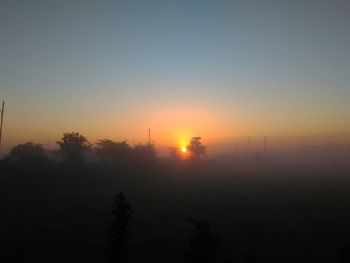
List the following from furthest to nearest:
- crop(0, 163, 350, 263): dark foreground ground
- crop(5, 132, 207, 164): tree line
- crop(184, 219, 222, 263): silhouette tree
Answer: crop(5, 132, 207, 164): tree line
crop(0, 163, 350, 263): dark foreground ground
crop(184, 219, 222, 263): silhouette tree

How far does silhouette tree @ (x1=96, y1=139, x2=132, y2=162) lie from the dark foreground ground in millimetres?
15284

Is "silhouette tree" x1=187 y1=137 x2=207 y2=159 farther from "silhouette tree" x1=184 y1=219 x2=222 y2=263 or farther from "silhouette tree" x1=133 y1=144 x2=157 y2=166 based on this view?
"silhouette tree" x1=184 y1=219 x2=222 y2=263

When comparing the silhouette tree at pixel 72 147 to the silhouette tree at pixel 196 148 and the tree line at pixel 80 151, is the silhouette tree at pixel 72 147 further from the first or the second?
the silhouette tree at pixel 196 148

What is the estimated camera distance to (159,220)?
2770 centimetres

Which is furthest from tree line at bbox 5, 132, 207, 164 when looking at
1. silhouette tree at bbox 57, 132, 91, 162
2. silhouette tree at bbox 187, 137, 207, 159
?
silhouette tree at bbox 187, 137, 207, 159

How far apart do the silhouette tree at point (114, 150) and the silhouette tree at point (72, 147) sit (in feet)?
22.4

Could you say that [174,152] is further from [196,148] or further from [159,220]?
[159,220]

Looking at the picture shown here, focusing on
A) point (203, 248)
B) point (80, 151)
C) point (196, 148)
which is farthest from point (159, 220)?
point (196, 148)

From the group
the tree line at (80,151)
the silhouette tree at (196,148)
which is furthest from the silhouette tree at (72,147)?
the silhouette tree at (196,148)

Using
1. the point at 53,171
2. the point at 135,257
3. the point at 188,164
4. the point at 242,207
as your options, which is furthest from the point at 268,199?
the point at 188,164

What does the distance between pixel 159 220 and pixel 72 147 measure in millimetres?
35749

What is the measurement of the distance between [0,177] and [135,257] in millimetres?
34873

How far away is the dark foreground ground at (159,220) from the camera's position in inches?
759

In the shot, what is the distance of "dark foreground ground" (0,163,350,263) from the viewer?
63.3 ft
